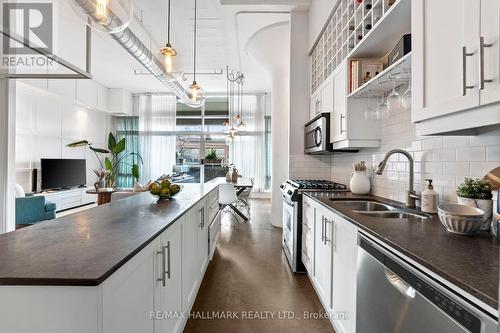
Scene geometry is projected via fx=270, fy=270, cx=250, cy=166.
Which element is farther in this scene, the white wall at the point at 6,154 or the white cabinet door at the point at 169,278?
the white wall at the point at 6,154

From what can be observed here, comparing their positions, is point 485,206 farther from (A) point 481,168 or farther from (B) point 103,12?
(B) point 103,12

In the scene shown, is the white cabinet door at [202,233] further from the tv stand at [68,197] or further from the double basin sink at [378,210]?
the tv stand at [68,197]

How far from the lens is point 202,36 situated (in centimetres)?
503

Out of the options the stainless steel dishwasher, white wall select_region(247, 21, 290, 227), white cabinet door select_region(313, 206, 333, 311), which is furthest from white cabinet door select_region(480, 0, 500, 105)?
white wall select_region(247, 21, 290, 227)

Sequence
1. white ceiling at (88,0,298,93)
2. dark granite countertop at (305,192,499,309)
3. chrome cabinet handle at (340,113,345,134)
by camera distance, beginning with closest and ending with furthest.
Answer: dark granite countertop at (305,192,499,309) → chrome cabinet handle at (340,113,345,134) → white ceiling at (88,0,298,93)

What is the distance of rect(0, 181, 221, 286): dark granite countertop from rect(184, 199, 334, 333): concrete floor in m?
1.01

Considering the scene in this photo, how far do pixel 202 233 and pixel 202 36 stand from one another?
13.0ft

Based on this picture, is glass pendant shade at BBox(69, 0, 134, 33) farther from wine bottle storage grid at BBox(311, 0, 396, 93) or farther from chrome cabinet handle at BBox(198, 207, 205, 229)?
wine bottle storage grid at BBox(311, 0, 396, 93)

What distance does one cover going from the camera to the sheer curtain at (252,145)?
8.80 metres

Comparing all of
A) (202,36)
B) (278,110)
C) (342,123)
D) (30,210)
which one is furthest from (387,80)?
(30,210)

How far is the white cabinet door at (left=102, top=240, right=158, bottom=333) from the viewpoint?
877 millimetres

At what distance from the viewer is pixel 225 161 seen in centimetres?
906

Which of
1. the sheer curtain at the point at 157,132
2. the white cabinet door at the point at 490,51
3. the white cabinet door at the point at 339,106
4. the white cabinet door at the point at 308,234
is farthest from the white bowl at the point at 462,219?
the sheer curtain at the point at 157,132

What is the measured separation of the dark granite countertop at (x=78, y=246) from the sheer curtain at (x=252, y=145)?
23.2 ft
